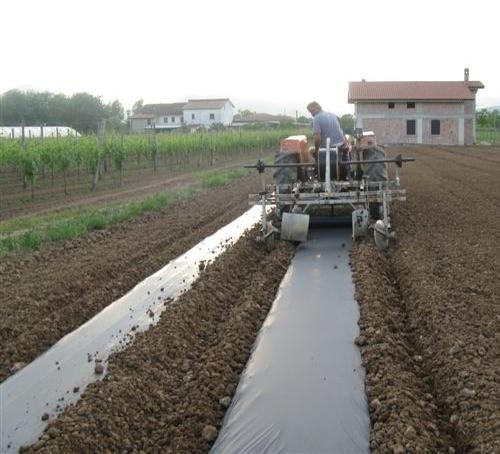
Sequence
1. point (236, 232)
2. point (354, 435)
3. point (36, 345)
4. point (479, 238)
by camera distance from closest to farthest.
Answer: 1. point (354, 435)
2. point (36, 345)
3. point (479, 238)
4. point (236, 232)

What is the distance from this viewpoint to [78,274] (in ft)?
25.7

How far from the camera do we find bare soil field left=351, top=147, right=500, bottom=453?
12.7ft

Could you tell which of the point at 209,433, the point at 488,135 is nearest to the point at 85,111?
the point at 488,135

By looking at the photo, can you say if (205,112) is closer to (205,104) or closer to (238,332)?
(205,104)

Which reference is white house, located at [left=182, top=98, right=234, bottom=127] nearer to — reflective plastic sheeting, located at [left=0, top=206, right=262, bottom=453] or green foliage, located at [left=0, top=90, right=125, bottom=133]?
green foliage, located at [left=0, top=90, right=125, bottom=133]

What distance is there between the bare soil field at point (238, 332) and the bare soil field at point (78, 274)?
21 mm

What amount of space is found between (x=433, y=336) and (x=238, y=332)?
5.24 feet

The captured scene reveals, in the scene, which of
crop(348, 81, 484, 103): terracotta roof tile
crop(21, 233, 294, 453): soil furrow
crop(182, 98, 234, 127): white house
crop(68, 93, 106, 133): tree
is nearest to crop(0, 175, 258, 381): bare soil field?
crop(21, 233, 294, 453): soil furrow

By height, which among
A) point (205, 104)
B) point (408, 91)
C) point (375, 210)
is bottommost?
point (375, 210)

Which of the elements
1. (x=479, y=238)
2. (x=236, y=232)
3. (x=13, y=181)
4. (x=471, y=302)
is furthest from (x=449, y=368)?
(x=13, y=181)

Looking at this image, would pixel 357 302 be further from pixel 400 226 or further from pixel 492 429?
pixel 400 226

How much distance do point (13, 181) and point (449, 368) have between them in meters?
18.7

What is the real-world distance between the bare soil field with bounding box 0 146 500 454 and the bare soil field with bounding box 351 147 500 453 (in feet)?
0.04

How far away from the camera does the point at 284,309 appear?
6562 millimetres
